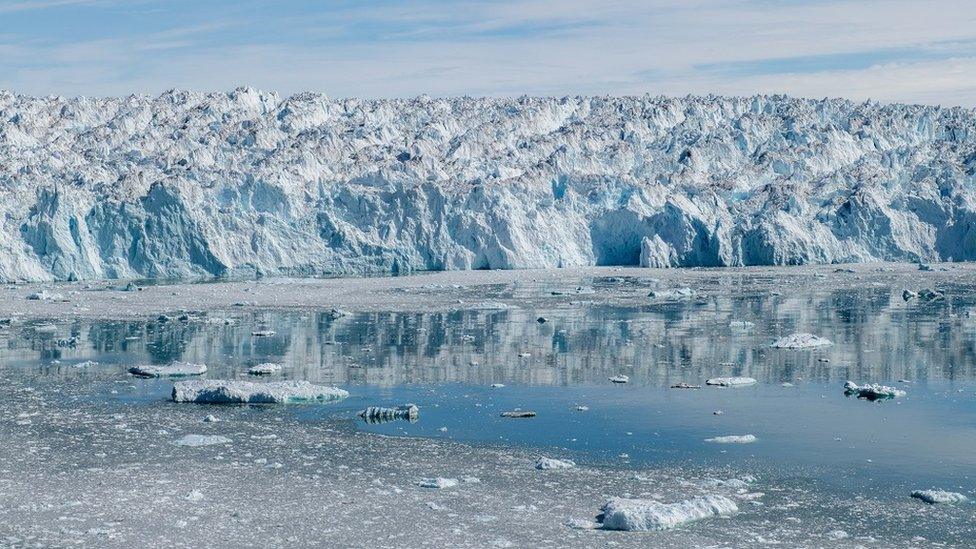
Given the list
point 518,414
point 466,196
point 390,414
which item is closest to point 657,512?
point 518,414

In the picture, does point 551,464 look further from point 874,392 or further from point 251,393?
point 874,392

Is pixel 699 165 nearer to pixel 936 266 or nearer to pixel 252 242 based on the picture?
pixel 936 266

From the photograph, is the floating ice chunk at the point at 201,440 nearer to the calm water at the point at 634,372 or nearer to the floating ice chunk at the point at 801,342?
the calm water at the point at 634,372

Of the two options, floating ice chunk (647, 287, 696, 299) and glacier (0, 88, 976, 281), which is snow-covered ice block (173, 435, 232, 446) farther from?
glacier (0, 88, 976, 281)

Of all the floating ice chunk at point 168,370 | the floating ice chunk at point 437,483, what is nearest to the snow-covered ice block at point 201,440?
the floating ice chunk at point 437,483

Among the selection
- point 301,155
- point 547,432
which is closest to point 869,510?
point 547,432

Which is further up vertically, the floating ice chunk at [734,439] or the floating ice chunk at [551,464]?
the floating ice chunk at [734,439]

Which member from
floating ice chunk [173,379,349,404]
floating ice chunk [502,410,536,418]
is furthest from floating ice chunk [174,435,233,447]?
floating ice chunk [502,410,536,418]
